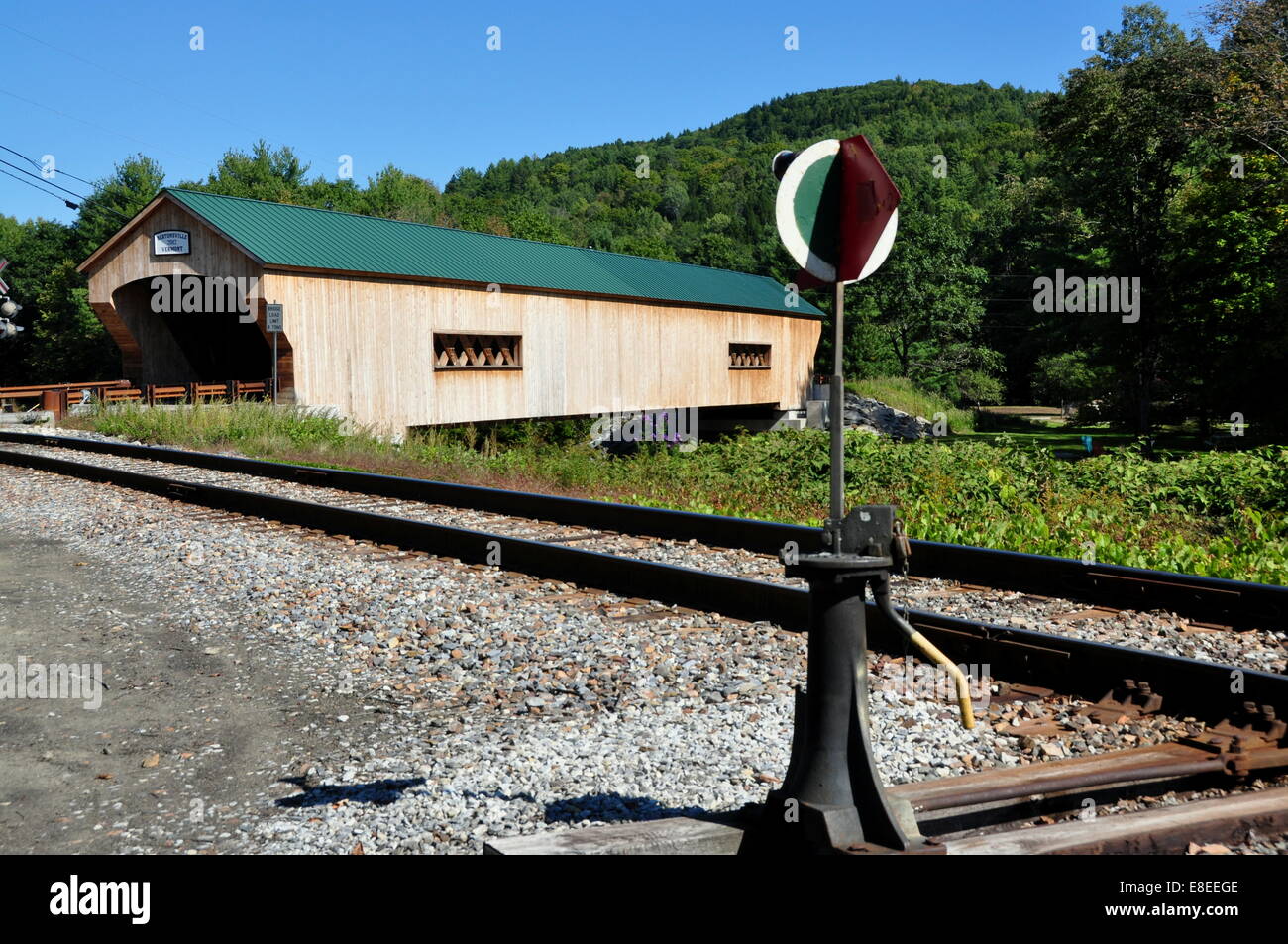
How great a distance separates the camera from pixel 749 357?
116ft

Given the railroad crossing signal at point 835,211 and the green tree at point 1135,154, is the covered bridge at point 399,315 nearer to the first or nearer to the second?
the green tree at point 1135,154

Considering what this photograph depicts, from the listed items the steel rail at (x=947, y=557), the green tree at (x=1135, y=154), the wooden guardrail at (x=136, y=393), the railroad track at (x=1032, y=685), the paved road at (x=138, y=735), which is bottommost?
the paved road at (x=138, y=735)

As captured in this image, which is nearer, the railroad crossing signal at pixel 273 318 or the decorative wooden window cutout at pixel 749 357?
the railroad crossing signal at pixel 273 318

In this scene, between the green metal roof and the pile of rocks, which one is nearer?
the green metal roof

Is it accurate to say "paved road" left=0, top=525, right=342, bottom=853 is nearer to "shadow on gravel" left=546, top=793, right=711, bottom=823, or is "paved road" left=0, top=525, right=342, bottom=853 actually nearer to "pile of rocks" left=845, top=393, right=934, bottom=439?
"shadow on gravel" left=546, top=793, right=711, bottom=823

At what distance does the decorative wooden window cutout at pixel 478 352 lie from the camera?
2497 centimetres

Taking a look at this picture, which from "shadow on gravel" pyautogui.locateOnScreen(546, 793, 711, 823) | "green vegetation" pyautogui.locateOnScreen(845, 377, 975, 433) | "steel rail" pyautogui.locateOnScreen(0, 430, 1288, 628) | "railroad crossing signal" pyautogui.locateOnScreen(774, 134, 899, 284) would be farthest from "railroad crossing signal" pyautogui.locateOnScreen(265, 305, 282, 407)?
"green vegetation" pyautogui.locateOnScreen(845, 377, 975, 433)

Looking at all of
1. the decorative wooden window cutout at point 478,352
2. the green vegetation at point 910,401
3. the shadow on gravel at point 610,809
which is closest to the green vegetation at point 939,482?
the decorative wooden window cutout at point 478,352

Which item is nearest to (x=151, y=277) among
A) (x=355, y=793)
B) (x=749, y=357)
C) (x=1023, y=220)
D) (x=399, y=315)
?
(x=399, y=315)

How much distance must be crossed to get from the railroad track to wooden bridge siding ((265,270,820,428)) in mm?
14352

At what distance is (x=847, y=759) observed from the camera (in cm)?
292

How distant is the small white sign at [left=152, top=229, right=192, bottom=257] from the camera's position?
2383cm

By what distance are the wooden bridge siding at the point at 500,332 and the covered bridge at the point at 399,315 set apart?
0.04 metres

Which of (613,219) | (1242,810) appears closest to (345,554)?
(1242,810)
